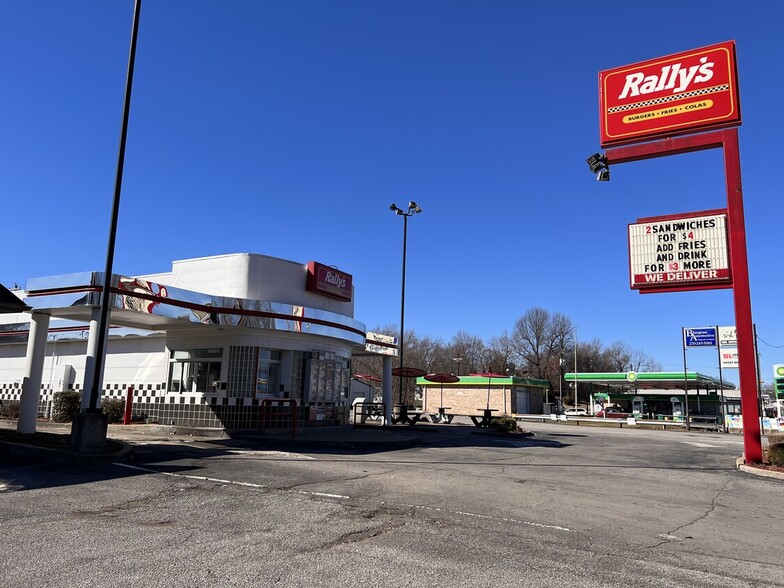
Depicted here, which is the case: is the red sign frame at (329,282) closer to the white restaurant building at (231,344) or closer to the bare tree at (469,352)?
the white restaurant building at (231,344)

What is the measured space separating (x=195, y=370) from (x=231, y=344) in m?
1.92

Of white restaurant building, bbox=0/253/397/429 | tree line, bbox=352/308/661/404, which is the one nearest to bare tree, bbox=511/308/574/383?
tree line, bbox=352/308/661/404

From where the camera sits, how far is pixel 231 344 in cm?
1933

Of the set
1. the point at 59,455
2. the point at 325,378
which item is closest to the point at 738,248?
the point at 325,378

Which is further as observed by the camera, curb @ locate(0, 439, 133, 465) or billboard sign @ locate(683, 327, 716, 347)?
billboard sign @ locate(683, 327, 716, 347)

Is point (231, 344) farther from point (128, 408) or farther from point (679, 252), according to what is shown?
point (679, 252)

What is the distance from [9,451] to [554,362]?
3325 inches

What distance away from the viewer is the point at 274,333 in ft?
65.4

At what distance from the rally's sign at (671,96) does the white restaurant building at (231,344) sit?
11.3 meters

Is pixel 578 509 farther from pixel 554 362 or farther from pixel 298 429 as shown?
pixel 554 362

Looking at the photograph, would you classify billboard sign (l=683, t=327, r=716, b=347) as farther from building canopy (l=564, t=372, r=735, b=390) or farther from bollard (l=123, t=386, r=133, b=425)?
bollard (l=123, t=386, r=133, b=425)

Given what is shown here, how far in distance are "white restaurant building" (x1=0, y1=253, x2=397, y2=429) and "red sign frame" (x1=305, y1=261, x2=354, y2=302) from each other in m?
0.04

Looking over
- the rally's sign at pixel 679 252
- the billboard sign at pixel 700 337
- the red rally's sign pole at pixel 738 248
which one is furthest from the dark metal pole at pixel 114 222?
the billboard sign at pixel 700 337

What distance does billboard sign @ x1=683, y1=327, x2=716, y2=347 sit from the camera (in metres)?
40.3
